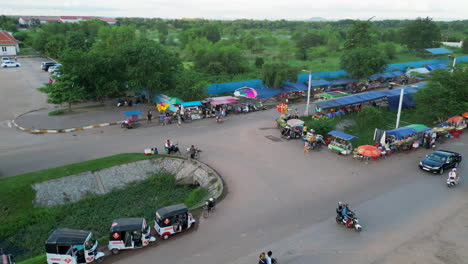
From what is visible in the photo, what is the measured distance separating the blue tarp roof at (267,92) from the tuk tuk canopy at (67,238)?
2784cm

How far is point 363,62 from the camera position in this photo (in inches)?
1710

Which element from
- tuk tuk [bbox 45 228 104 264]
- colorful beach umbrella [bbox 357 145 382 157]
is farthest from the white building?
colorful beach umbrella [bbox 357 145 382 157]

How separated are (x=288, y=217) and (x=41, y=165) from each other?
16.0 metres

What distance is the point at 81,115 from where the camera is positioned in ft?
103

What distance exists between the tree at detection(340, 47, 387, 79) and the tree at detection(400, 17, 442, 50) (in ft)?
129

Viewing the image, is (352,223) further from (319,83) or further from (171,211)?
(319,83)

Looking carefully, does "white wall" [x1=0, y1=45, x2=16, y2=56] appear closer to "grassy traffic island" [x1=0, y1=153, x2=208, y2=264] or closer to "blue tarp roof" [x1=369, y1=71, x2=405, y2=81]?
"grassy traffic island" [x1=0, y1=153, x2=208, y2=264]

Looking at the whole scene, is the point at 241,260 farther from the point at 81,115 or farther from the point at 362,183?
the point at 81,115

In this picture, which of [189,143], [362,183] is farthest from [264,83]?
[362,183]

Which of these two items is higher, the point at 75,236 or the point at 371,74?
the point at 371,74

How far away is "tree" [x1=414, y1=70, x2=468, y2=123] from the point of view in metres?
28.5

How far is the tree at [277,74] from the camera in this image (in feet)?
129

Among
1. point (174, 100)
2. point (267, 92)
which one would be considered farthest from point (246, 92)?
point (174, 100)

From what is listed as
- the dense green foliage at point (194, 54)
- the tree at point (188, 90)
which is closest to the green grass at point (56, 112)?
the dense green foliage at point (194, 54)
